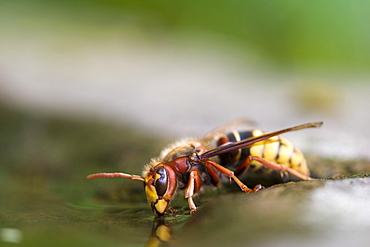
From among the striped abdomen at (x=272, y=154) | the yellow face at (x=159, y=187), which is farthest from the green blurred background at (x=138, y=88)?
the striped abdomen at (x=272, y=154)

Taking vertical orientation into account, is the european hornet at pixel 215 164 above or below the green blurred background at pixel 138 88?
below

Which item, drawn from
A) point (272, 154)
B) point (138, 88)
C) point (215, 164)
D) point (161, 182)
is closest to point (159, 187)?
point (161, 182)

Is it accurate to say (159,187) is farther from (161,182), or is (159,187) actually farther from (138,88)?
(138,88)

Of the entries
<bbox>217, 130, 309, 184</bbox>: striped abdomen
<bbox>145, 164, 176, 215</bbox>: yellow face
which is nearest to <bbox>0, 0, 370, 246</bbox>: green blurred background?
<bbox>145, 164, 176, 215</bbox>: yellow face

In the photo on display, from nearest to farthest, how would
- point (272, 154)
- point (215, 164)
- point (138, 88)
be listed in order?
point (215, 164), point (272, 154), point (138, 88)

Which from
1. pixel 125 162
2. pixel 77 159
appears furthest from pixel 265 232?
pixel 77 159

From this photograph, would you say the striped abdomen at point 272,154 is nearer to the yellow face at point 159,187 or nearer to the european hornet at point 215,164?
the european hornet at point 215,164
